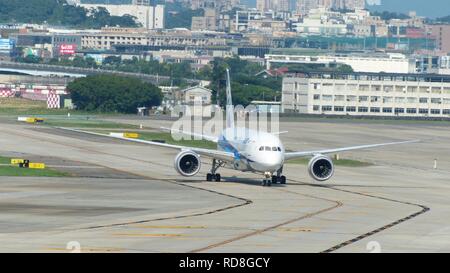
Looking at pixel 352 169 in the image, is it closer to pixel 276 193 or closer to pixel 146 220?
pixel 276 193

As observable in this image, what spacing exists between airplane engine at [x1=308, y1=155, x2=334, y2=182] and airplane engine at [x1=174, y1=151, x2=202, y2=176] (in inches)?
242

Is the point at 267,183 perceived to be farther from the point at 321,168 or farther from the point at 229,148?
the point at 229,148

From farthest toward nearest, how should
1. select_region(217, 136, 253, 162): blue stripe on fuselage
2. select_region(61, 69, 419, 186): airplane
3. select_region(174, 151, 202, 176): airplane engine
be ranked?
select_region(217, 136, 253, 162): blue stripe on fuselage, select_region(174, 151, 202, 176): airplane engine, select_region(61, 69, 419, 186): airplane

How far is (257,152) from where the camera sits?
7006cm

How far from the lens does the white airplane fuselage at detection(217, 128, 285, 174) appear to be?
229 ft

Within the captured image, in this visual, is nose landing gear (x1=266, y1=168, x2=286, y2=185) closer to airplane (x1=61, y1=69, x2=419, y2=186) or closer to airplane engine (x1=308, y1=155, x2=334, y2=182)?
airplane (x1=61, y1=69, x2=419, y2=186)

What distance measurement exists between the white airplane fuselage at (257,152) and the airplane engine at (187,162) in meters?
2.24

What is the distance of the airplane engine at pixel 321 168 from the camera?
240 feet

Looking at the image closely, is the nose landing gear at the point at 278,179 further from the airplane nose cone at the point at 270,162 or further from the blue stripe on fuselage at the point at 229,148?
the airplane nose cone at the point at 270,162

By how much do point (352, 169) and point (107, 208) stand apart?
40892 mm

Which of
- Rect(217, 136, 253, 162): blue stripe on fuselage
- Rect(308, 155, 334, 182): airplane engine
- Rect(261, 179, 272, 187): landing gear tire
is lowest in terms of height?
Rect(261, 179, 272, 187): landing gear tire

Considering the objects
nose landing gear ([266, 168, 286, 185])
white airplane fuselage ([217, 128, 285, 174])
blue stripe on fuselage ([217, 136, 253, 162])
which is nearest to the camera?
white airplane fuselage ([217, 128, 285, 174])

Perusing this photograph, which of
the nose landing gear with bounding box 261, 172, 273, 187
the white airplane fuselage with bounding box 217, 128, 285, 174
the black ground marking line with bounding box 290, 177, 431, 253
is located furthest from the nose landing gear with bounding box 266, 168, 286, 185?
the black ground marking line with bounding box 290, 177, 431, 253

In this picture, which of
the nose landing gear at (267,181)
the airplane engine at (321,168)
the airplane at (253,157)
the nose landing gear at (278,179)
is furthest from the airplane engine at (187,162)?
the airplane engine at (321,168)
